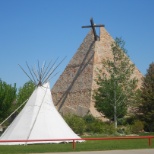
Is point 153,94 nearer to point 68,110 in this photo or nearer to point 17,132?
point 68,110

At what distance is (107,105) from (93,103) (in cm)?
729

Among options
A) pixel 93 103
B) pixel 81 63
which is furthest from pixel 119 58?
pixel 81 63

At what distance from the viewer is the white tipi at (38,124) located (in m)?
23.1

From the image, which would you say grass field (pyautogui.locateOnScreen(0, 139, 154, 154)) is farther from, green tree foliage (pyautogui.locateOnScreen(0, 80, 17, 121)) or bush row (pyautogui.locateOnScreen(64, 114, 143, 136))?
green tree foliage (pyautogui.locateOnScreen(0, 80, 17, 121))

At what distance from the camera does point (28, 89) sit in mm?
57406

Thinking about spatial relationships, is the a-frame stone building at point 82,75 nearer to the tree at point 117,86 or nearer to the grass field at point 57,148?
→ the tree at point 117,86

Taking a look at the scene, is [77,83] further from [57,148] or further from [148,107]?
[57,148]

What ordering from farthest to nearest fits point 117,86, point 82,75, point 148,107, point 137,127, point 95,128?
point 82,75 → point 148,107 → point 117,86 → point 137,127 → point 95,128

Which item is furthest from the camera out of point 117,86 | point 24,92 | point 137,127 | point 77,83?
point 24,92

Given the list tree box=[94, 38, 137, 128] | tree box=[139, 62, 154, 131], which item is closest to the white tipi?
tree box=[94, 38, 137, 128]

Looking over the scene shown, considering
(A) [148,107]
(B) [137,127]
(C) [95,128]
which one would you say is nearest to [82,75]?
(A) [148,107]

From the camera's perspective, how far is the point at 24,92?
55.7 metres

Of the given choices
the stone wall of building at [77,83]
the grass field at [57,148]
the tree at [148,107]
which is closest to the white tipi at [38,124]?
the grass field at [57,148]

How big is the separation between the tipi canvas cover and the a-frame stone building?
86.0 ft
